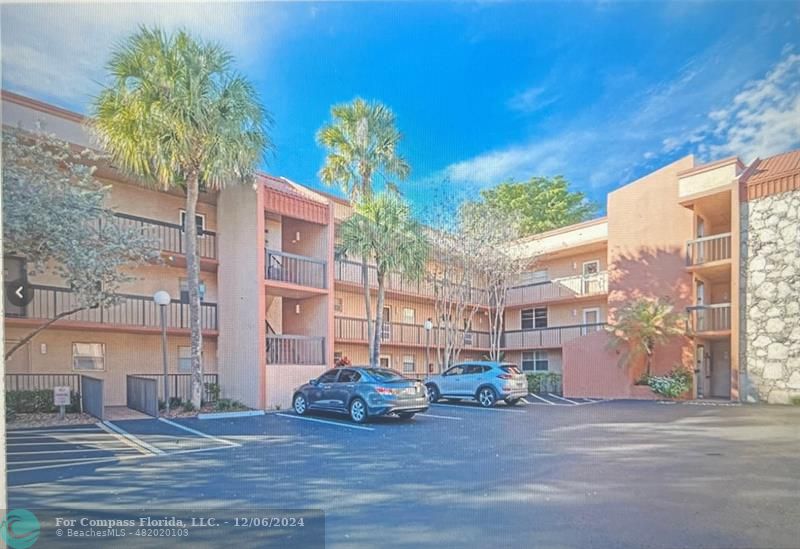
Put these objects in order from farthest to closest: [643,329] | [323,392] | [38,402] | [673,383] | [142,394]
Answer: [643,329] → [673,383] → [142,394] → [323,392] → [38,402]

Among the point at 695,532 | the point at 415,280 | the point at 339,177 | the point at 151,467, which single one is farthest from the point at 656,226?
the point at 151,467

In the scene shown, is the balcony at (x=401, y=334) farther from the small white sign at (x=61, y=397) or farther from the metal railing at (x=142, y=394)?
the small white sign at (x=61, y=397)

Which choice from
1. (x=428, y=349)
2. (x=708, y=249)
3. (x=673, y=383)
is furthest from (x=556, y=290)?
(x=708, y=249)

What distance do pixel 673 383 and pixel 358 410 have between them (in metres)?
9.22

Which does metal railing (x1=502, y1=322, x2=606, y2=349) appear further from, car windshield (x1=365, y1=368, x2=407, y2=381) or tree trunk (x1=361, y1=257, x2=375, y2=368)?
car windshield (x1=365, y1=368, x2=407, y2=381)

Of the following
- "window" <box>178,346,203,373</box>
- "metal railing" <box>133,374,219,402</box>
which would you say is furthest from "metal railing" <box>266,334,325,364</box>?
"window" <box>178,346,203,373</box>

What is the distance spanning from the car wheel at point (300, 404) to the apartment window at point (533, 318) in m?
11.5

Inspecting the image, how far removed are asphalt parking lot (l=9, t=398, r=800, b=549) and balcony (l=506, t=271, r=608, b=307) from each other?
9.63 meters

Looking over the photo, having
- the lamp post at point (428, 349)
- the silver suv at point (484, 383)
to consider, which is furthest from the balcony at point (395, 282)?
the silver suv at point (484, 383)

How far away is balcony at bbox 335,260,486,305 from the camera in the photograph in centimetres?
1433

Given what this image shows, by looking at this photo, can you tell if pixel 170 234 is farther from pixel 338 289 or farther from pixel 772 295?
pixel 772 295

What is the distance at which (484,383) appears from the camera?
12258 millimetres

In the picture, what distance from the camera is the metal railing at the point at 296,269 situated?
11.8 meters

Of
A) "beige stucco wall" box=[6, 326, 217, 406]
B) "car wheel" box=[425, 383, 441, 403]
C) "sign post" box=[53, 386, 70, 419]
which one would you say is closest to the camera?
"sign post" box=[53, 386, 70, 419]
